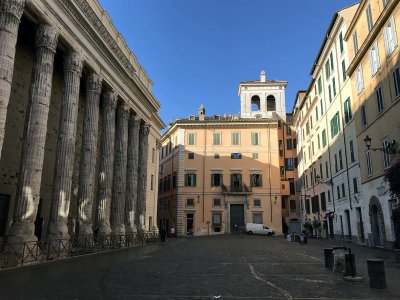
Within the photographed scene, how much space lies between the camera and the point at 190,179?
166 ft

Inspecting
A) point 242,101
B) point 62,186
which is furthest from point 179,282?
point 242,101

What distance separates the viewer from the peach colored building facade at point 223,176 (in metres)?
49.1

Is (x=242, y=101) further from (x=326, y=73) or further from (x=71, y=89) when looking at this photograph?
(x=71, y=89)

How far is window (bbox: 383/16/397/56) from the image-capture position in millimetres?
19116

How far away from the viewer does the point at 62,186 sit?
17.1m

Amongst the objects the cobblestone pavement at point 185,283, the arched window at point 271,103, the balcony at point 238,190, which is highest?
the arched window at point 271,103

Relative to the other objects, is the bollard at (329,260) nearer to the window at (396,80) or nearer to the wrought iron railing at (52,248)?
the window at (396,80)

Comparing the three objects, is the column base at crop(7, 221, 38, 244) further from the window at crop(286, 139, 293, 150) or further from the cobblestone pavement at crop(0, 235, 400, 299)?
the window at crop(286, 139, 293, 150)

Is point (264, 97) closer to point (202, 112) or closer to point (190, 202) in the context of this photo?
point (202, 112)

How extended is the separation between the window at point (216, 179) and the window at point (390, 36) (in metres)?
32.9

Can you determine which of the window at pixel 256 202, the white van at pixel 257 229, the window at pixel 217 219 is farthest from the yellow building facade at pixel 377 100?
the window at pixel 217 219

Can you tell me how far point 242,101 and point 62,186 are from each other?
4597 cm

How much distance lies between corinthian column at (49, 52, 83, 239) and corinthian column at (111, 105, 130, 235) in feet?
26.8

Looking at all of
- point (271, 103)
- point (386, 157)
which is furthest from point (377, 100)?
point (271, 103)
